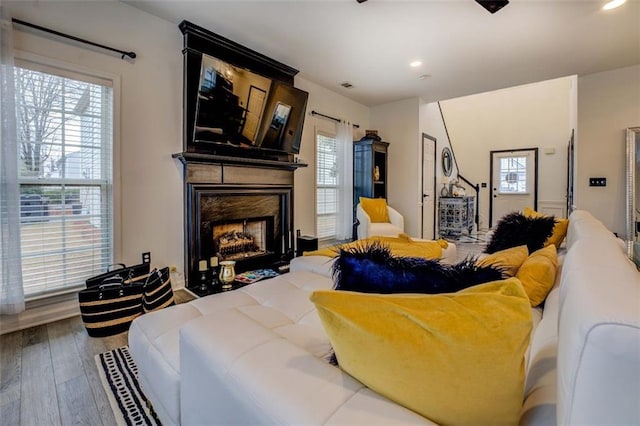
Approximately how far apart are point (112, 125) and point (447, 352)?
9.88ft

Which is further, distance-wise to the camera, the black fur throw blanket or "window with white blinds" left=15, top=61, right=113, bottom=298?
"window with white blinds" left=15, top=61, right=113, bottom=298

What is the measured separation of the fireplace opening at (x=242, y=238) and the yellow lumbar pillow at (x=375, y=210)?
165cm

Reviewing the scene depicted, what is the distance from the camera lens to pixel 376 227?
14.8 ft

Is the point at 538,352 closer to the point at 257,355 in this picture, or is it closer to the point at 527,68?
the point at 257,355

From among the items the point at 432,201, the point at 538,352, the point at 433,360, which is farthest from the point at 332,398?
the point at 432,201

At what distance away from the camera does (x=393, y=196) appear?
18.1ft

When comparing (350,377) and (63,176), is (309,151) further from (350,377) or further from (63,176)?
(350,377)

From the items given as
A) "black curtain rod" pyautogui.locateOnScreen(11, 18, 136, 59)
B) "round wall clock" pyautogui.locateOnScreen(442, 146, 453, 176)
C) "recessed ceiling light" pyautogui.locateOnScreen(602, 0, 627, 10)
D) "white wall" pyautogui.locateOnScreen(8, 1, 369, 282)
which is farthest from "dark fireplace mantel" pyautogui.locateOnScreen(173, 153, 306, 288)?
"round wall clock" pyautogui.locateOnScreen(442, 146, 453, 176)

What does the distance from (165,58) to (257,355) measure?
3118 mm

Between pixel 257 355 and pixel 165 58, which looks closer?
pixel 257 355

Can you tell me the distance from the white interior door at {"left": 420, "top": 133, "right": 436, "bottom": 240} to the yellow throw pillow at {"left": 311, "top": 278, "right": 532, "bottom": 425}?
5044 millimetres

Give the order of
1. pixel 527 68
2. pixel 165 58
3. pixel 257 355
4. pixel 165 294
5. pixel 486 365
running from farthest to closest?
pixel 527 68 → pixel 165 58 → pixel 165 294 → pixel 257 355 → pixel 486 365

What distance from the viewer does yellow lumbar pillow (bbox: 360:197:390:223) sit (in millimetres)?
4742

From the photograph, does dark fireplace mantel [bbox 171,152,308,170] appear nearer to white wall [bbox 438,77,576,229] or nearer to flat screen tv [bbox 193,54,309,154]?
flat screen tv [bbox 193,54,309,154]
